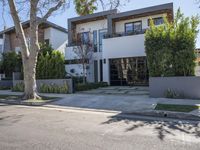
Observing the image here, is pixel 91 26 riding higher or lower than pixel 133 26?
higher

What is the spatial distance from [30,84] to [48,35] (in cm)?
1570

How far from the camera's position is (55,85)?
19.9 m

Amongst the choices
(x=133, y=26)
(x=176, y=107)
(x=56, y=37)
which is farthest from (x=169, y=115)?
(x=56, y=37)

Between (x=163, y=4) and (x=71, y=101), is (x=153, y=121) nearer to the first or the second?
(x=71, y=101)

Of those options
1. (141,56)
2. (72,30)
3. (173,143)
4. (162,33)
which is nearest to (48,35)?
(72,30)

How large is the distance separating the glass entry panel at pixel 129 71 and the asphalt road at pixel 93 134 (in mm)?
12001

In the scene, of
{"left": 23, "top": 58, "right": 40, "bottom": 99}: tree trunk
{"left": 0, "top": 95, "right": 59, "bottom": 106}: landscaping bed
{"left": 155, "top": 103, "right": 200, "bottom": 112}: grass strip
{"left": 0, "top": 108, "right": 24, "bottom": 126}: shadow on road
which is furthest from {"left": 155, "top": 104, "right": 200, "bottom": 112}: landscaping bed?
{"left": 23, "top": 58, "right": 40, "bottom": 99}: tree trunk

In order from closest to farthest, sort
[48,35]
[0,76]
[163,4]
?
[163,4]
[0,76]
[48,35]

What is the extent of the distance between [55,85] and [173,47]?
Result: 8843mm

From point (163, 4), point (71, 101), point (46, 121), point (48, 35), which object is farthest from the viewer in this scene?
point (48, 35)

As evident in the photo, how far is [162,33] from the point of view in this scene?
16.0 metres

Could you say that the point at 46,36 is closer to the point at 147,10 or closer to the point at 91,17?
the point at 91,17

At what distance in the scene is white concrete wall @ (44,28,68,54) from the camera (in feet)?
102

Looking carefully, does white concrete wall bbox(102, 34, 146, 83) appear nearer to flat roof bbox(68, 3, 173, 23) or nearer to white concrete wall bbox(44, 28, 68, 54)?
flat roof bbox(68, 3, 173, 23)
